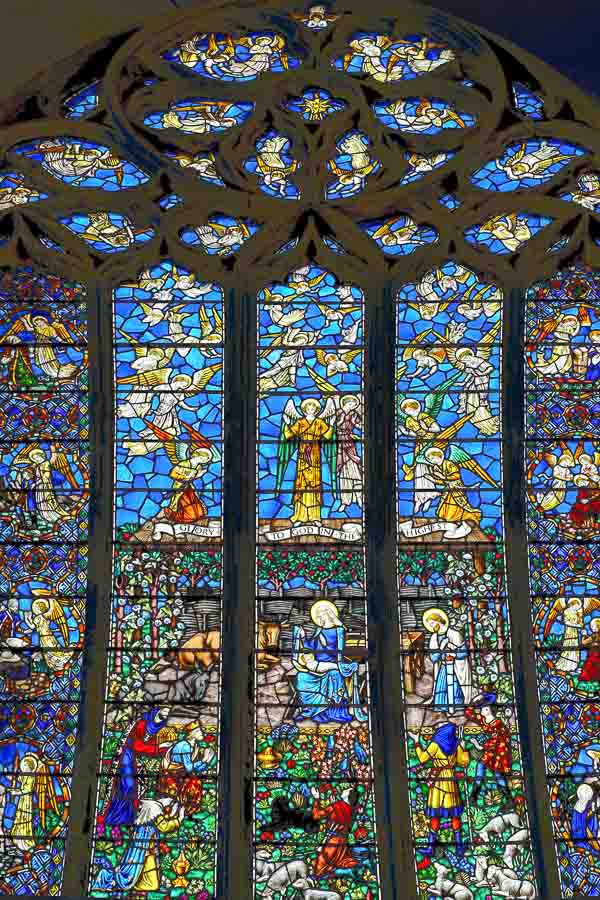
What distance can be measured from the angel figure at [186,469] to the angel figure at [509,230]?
214 centimetres

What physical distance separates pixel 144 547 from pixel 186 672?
769mm

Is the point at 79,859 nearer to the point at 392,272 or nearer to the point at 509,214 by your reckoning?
the point at 392,272

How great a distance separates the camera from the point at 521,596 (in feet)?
29.0

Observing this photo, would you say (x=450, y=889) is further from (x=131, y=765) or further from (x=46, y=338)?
(x=46, y=338)

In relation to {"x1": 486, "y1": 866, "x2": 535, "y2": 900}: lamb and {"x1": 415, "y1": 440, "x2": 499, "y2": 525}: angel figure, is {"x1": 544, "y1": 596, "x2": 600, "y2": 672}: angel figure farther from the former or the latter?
{"x1": 486, "y1": 866, "x2": 535, "y2": 900}: lamb

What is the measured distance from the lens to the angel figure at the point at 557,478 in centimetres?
909

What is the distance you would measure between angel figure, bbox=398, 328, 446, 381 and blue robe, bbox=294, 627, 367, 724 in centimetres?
161

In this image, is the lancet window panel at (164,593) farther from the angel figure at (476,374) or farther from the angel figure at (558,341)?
the angel figure at (558,341)

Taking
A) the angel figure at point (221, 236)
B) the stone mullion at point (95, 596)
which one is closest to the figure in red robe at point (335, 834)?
the stone mullion at point (95, 596)

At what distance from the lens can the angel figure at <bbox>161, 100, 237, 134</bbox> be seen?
988 cm

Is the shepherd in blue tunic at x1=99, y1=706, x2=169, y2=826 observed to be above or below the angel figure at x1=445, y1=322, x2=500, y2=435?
below

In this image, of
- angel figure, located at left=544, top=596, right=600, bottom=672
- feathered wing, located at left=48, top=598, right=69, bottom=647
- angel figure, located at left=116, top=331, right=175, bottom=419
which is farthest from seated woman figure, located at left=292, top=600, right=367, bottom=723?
angel figure, located at left=116, top=331, right=175, bottom=419

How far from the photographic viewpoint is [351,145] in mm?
9844

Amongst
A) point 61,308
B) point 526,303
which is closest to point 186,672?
point 61,308
